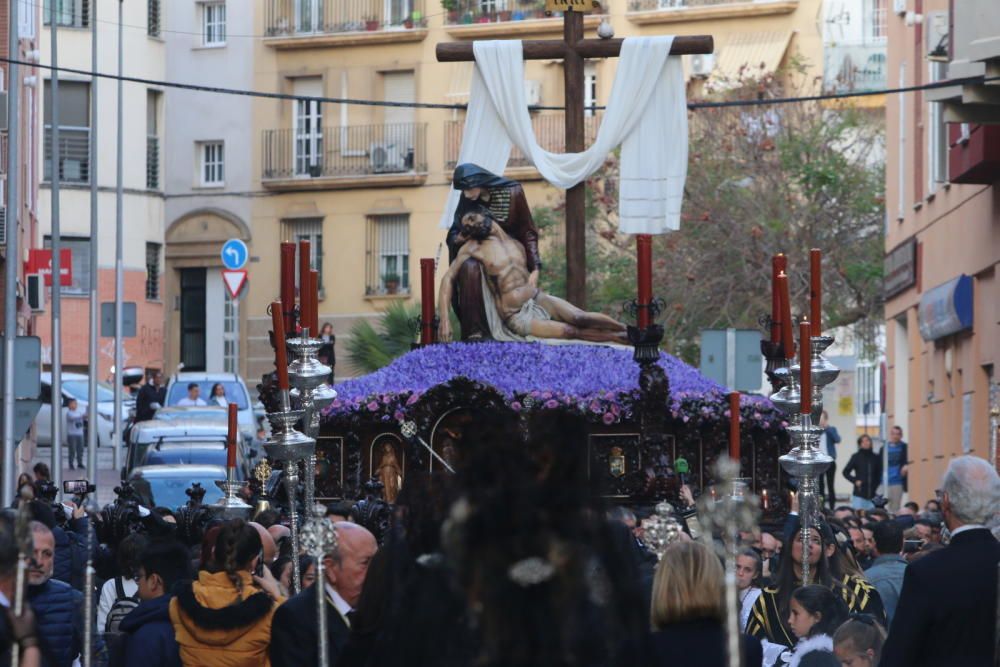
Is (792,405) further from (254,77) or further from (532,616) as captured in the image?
(254,77)

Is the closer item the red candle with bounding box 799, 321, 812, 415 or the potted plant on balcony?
the red candle with bounding box 799, 321, 812, 415

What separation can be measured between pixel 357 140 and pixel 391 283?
329 cm

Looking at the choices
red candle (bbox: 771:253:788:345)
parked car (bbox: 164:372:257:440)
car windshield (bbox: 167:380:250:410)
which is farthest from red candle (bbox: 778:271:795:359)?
car windshield (bbox: 167:380:250:410)

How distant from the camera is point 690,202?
1592 inches

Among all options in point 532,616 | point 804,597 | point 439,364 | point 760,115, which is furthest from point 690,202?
point 532,616

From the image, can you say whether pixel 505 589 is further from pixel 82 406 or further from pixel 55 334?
pixel 82 406

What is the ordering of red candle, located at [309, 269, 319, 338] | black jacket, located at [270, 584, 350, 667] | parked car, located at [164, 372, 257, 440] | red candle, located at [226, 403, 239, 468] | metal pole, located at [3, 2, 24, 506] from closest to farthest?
black jacket, located at [270, 584, 350, 667]
red candle, located at [309, 269, 319, 338]
red candle, located at [226, 403, 239, 468]
metal pole, located at [3, 2, 24, 506]
parked car, located at [164, 372, 257, 440]

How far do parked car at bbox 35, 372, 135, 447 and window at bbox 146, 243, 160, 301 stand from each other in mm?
10305

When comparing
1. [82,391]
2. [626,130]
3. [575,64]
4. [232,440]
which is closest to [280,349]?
[232,440]

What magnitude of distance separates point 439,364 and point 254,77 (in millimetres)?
38928

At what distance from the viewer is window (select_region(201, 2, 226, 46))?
2143 inches

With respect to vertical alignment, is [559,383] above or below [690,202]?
below

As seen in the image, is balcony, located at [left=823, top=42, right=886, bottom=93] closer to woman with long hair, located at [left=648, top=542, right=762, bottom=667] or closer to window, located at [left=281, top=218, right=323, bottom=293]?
window, located at [left=281, top=218, right=323, bottom=293]

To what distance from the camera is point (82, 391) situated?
43.2 metres
